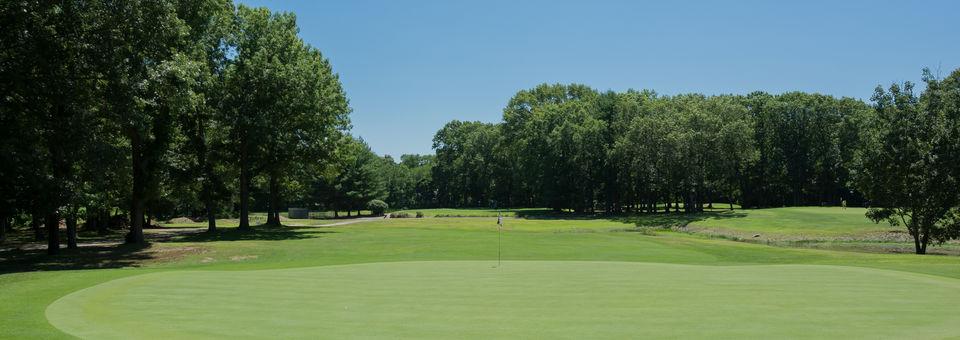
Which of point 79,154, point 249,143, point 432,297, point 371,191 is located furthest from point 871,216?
point 371,191

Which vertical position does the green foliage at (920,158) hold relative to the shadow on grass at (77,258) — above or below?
above

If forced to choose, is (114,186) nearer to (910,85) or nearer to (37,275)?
(37,275)

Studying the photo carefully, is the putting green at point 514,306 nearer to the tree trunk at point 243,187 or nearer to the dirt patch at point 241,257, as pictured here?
the dirt patch at point 241,257

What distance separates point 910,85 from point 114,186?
1715 inches

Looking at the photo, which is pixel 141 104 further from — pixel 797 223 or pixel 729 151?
pixel 729 151

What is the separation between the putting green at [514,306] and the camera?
8.67 metres

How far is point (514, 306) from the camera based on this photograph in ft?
34.9

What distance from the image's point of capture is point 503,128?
10488cm

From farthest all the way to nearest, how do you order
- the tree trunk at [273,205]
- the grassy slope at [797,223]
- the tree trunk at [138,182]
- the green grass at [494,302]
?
the tree trunk at [273,205] → the grassy slope at [797,223] → the tree trunk at [138,182] → the green grass at [494,302]

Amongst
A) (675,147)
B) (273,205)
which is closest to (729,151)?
(675,147)

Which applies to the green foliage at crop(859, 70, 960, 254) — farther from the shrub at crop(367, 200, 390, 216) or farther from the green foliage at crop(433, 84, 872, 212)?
the shrub at crop(367, 200, 390, 216)

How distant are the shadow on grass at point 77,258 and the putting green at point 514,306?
11254 millimetres

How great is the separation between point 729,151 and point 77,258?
65039 mm

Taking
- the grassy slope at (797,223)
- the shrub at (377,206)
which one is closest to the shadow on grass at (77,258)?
the grassy slope at (797,223)
